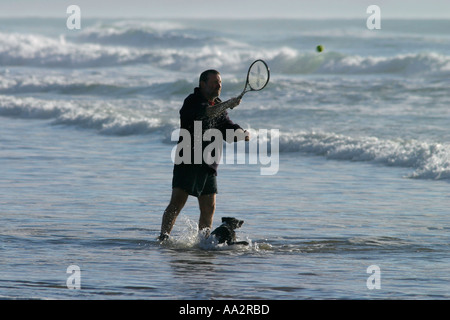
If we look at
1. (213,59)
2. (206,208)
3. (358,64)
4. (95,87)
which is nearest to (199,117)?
(206,208)

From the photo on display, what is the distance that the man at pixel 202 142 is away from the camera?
26.0 ft

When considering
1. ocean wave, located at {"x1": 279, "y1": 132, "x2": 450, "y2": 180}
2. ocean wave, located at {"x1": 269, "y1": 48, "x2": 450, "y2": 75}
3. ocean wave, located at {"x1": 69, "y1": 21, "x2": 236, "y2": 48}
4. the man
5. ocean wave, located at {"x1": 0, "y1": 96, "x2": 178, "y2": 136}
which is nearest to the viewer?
the man

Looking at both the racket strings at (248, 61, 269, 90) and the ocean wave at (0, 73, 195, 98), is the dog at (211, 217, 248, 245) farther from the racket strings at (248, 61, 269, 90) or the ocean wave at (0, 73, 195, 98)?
the ocean wave at (0, 73, 195, 98)

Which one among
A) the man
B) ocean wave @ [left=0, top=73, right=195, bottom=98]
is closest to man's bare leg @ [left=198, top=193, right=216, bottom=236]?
the man

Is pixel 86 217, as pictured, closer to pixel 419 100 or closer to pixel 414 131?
pixel 414 131

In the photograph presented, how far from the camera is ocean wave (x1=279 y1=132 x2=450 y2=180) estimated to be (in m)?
13.4

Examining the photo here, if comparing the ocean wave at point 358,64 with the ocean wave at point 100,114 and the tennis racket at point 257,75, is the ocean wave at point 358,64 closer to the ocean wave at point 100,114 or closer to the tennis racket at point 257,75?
the ocean wave at point 100,114

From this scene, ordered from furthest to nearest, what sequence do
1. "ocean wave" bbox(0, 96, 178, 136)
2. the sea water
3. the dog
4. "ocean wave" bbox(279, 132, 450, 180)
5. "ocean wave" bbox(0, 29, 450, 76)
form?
"ocean wave" bbox(0, 29, 450, 76), "ocean wave" bbox(0, 96, 178, 136), "ocean wave" bbox(279, 132, 450, 180), the dog, the sea water

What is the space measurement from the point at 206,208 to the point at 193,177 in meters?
0.36

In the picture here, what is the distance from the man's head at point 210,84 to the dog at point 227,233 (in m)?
1.15

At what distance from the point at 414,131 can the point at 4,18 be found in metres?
111

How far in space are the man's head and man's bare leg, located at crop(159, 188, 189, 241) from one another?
90cm

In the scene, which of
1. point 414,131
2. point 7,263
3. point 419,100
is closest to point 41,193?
point 7,263

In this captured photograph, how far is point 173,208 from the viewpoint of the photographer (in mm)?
8359
